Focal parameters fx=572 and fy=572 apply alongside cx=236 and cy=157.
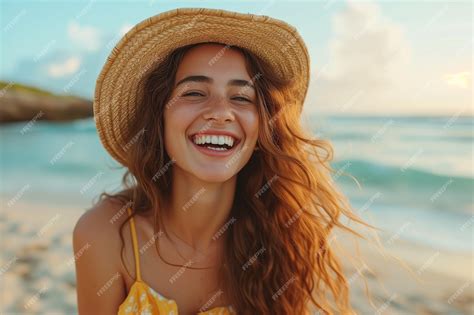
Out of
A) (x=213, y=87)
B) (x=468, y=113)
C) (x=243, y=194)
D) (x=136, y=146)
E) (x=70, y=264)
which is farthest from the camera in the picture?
(x=468, y=113)

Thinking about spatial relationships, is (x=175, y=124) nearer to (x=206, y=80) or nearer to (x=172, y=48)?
(x=206, y=80)

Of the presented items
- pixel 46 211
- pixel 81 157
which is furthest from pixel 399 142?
pixel 46 211

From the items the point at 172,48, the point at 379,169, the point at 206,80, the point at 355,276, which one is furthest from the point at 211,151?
the point at 379,169

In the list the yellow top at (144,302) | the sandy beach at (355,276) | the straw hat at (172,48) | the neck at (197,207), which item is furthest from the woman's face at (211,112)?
the sandy beach at (355,276)

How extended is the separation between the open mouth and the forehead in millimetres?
287

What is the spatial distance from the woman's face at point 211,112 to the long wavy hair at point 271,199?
0.11 metres

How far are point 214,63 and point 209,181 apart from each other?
58cm

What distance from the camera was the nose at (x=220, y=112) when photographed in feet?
8.72

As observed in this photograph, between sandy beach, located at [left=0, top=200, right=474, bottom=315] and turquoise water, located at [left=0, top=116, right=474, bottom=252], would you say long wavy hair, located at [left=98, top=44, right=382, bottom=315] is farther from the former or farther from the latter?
sandy beach, located at [left=0, top=200, right=474, bottom=315]

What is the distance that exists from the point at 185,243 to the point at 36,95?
905 inches

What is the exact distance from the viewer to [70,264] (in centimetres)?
572

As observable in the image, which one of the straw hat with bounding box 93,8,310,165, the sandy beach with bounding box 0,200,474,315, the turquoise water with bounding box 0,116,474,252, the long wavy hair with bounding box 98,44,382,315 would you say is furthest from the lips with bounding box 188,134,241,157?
the sandy beach with bounding box 0,200,474,315

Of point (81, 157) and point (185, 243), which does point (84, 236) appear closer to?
point (185, 243)

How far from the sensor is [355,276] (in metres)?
5.66
